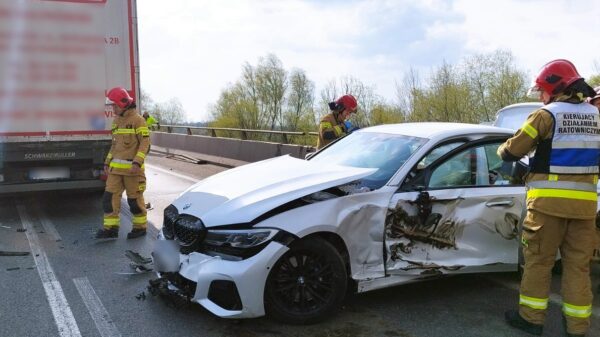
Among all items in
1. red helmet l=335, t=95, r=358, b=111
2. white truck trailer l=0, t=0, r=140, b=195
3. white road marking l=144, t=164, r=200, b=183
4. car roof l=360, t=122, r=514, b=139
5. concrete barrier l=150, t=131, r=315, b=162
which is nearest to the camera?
car roof l=360, t=122, r=514, b=139

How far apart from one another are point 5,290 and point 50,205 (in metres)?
4.23

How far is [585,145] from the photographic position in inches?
144

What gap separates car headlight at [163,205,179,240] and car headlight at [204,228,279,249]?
0.61m

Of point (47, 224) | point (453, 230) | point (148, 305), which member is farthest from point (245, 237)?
point (47, 224)

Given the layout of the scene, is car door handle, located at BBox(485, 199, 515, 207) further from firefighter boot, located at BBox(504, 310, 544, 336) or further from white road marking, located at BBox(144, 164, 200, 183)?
white road marking, located at BBox(144, 164, 200, 183)

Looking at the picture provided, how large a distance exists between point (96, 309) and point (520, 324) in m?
3.17

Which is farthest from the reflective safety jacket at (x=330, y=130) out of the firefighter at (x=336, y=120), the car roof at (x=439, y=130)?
the car roof at (x=439, y=130)

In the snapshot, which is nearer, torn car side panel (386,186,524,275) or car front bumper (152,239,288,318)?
car front bumper (152,239,288,318)

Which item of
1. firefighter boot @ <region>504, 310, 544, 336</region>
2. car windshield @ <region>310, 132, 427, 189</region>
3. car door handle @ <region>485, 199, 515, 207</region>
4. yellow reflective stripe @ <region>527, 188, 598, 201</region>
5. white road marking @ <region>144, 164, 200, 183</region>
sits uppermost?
car windshield @ <region>310, 132, 427, 189</region>

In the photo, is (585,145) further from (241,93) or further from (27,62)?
(241,93)

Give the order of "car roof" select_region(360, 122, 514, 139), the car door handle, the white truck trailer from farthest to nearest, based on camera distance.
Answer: the white truck trailer
"car roof" select_region(360, 122, 514, 139)
the car door handle

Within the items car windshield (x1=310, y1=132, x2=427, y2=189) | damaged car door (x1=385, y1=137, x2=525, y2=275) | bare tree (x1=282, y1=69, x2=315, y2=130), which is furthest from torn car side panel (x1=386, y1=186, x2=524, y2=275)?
bare tree (x1=282, y1=69, x2=315, y2=130)

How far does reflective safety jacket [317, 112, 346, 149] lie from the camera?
24.0ft

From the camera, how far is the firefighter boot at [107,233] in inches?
248
